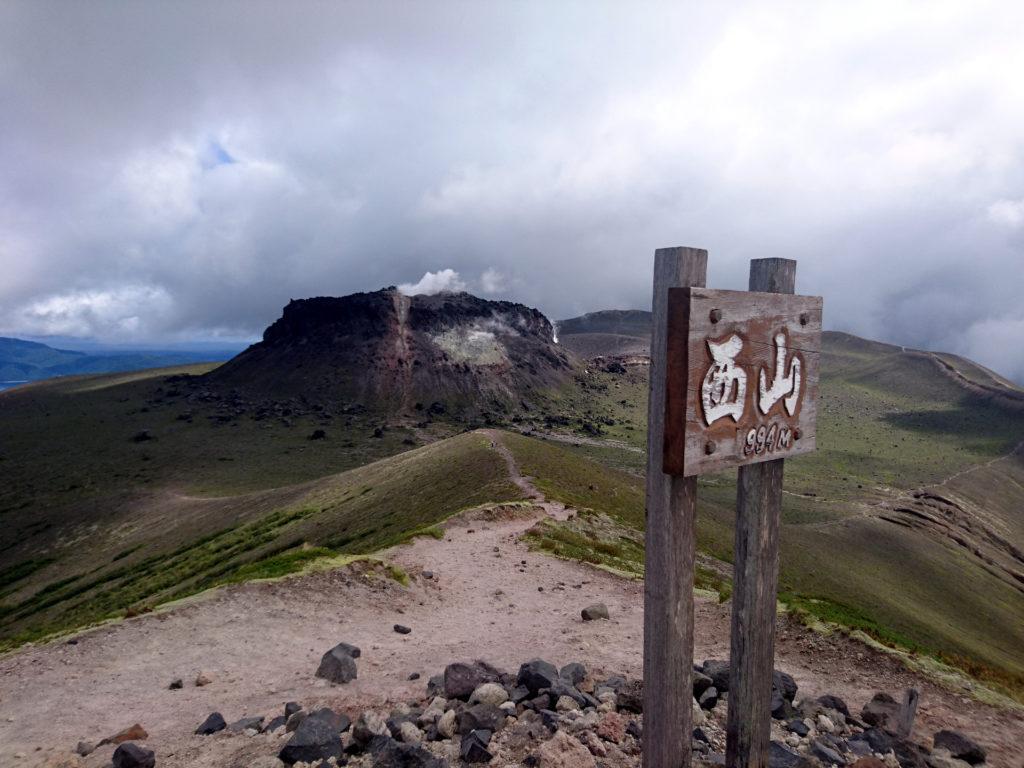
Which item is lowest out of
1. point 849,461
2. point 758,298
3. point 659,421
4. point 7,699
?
point 849,461

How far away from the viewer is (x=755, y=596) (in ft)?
18.5

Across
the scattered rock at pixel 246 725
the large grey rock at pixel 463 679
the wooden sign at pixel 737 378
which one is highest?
the wooden sign at pixel 737 378

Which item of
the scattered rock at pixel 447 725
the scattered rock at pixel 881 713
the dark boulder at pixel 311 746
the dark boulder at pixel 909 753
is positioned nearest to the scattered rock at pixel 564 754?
the scattered rock at pixel 447 725

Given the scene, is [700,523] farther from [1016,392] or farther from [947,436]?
[1016,392]

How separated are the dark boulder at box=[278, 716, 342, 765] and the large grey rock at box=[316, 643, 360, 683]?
9.61 ft

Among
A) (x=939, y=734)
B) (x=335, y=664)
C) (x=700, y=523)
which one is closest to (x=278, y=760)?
(x=335, y=664)

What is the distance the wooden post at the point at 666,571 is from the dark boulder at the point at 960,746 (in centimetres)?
526

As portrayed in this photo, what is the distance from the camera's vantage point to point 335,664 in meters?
9.85

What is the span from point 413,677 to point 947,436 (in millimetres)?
139101

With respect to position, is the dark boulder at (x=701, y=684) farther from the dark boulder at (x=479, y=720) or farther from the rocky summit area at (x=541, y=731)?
the dark boulder at (x=479, y=720)

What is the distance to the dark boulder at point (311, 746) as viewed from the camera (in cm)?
667

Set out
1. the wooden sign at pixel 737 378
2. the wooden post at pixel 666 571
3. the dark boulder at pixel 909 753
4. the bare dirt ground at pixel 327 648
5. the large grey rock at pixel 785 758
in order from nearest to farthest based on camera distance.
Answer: the wooden sign at pixel 737 378
the wooden post at pixel 666 571
the large grey rock at pixel 785 758
the dark boulder at pixel 909 753
the bare dirt ground at pixel 327 648

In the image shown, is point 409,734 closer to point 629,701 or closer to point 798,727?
point 629,701

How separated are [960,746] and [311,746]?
26.4 ft
